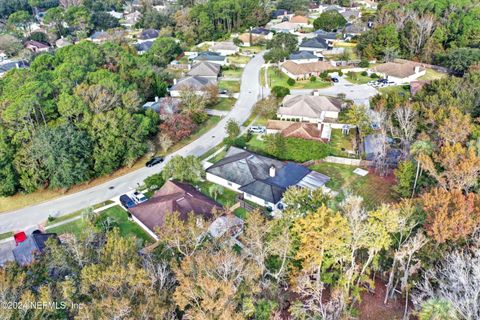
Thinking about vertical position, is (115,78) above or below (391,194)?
above

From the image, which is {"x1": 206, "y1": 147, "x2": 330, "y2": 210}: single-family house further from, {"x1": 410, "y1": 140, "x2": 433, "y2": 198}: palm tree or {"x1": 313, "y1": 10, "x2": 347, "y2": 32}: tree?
{"x1": 313, "y1": 10, "x2": 347, "y2": 32}: tree

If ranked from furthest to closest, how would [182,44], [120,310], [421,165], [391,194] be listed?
1. [182,44]
2. [391,194]
3. [421,165]
4. [120,310]

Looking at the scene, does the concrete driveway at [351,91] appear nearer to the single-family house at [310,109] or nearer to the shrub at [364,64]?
the single-family house at [310,109]

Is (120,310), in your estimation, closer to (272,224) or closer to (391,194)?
(272,224)

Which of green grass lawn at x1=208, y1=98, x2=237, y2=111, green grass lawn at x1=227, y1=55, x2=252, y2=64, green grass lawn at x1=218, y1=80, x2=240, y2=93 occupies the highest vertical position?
green grass lawn at x1=227, y1=55, x2=252, y2=64

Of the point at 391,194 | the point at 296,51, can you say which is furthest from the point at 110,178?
the point at 296,51

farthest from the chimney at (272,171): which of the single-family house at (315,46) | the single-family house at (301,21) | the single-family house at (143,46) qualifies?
the single-family house at (301,21)

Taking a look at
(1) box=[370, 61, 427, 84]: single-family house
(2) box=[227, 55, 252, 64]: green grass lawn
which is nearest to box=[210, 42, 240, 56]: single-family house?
(2) box=[227, 55, 252, 64]: green grass lawn

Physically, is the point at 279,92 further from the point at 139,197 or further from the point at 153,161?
the point at 139,197
